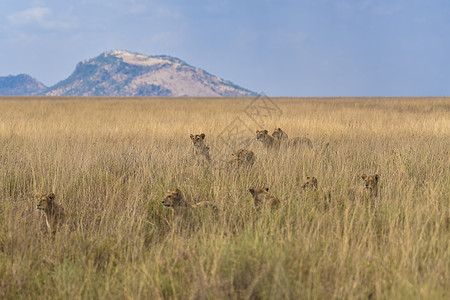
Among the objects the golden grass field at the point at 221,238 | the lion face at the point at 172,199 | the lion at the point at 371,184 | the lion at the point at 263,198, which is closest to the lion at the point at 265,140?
the golden grass field at the point at 221,238

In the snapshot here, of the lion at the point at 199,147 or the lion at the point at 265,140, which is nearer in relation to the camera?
the lion at the point at 199,147

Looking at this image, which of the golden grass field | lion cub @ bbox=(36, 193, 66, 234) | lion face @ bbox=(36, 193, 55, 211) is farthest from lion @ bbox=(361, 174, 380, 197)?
lion face @ bbox=(36, 193, 55, 211)

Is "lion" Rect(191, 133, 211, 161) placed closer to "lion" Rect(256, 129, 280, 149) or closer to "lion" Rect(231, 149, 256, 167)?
"lion" Rect(231, 149, 256, 167)

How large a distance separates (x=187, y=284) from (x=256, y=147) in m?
6.64

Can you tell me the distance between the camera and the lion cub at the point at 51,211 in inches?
180

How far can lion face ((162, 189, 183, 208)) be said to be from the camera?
181 inches

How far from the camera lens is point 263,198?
5.01 m

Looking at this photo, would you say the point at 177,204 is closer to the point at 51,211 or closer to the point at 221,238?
the point at 221,238

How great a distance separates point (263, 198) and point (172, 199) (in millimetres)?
1206

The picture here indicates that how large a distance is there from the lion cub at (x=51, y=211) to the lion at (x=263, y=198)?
8.01 ft

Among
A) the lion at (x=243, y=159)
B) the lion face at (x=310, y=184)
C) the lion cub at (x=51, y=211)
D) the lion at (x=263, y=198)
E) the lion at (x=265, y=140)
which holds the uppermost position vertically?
the lion at (x=265, y=140)

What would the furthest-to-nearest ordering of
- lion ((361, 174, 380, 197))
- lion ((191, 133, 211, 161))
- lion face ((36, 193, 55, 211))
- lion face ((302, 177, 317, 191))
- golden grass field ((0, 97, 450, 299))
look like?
lion ((191, 133, 211, 161))
lion face ((302, 177, 317, 191))
lion ((361, 174, 380, 197))
lion face ((36, 193, 55, 211))
golden grass field ((0, 97, 450, 299))

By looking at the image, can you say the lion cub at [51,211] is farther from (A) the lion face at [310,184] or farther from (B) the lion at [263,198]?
(A) the lion face at [310,184]

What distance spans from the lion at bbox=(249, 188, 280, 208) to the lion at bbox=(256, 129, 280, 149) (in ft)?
13.6
